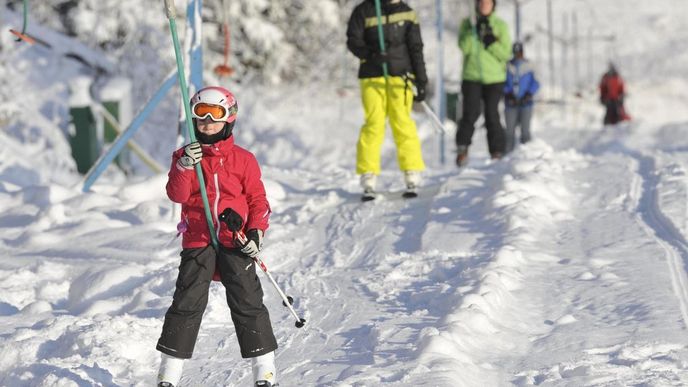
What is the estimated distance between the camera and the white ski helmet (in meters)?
4.75

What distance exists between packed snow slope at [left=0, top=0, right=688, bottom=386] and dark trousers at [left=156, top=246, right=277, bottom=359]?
326mm

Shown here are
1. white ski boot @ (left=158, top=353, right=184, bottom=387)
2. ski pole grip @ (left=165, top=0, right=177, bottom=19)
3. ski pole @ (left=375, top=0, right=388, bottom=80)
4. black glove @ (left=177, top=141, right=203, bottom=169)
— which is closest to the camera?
black glove @ (left=177, top=141, right=203, bottom=169)

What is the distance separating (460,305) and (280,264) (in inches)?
76.2

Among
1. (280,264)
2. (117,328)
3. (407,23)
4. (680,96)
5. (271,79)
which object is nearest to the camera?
(117,328)

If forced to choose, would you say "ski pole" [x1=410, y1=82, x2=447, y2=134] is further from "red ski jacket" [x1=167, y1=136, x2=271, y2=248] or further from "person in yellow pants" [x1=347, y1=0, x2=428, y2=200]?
"red ski jacket" [x1=167, y1=136, x2=271, y2=248]

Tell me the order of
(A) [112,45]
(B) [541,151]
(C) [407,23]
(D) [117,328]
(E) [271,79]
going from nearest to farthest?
(D) [117,328] → (C) [407,23] → (B) [541,151] → (A) [112,45] → (E) [271,79]

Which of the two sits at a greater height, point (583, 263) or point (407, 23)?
point (407, 23)

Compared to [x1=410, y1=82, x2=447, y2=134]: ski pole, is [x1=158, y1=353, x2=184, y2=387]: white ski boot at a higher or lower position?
lower

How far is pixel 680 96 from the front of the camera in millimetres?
34219

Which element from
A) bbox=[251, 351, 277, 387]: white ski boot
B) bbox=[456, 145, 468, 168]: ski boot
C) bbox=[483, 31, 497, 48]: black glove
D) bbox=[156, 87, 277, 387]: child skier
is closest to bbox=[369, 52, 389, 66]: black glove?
bbox=[483, 31, 497, 48]: black glove

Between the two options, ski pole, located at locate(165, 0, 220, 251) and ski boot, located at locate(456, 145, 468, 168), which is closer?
ski pole, located at locate(165, 0, 220, 251)

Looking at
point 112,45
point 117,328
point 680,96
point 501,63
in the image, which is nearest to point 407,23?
Result: point 501,63

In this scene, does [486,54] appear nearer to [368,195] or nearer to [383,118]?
[383,118]

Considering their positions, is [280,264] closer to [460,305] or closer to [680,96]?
[460,305]
